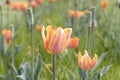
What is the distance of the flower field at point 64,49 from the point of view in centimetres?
166

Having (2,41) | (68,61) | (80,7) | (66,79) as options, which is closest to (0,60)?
(2,41)

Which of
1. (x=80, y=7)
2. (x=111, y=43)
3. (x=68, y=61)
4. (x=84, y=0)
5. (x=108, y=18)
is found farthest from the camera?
(x=84, y=0)

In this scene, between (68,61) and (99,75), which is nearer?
(99,75)

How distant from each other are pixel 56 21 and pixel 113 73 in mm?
1821

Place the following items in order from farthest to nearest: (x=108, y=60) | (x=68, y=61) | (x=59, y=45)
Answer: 1. (x=108, y=60)
2. (x=68, y=61)
3. (x=59, y=45)

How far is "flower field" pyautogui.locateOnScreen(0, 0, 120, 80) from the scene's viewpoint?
1.66 m

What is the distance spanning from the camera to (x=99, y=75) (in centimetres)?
192

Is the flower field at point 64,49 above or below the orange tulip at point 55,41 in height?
below

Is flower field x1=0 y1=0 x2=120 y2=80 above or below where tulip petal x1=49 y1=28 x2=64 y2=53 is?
below

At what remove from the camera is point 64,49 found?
1607mm

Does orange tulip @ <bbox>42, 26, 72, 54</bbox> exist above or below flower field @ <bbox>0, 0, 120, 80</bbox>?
above

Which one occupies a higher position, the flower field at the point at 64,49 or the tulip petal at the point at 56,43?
the tulip petal at the point at 56,43

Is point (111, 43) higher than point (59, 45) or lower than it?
lower

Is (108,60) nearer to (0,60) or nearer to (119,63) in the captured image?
(119,63)
